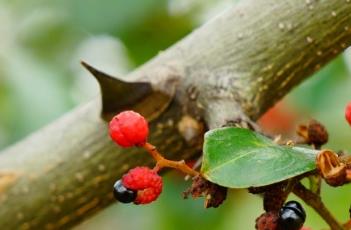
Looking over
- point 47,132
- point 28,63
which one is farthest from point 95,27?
point 47,132

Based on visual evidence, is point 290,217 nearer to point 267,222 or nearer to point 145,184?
point 267,222

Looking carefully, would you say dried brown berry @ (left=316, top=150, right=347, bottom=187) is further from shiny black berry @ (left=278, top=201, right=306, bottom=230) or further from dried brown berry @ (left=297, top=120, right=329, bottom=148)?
dried brown berry @ (left=297, top=120, right=329, bottom=148)

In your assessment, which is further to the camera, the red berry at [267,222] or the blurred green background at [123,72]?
the blurred green background at [123,72]

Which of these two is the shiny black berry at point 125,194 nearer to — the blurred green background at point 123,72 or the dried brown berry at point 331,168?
the dried brown berry at point 331,168

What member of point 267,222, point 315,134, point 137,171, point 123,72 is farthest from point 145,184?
point 123,72

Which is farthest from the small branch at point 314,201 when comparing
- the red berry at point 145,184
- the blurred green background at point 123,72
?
the blurred green background at point 123,72
